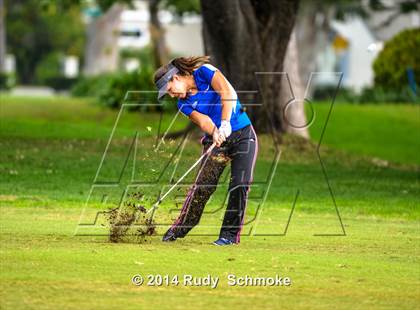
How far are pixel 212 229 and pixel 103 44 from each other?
4491cm

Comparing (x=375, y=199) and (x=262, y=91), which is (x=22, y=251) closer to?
(x=375, y=199)

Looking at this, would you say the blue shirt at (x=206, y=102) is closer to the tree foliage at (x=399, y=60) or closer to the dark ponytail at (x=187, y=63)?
the dark ponytail at (x=187, y=63)

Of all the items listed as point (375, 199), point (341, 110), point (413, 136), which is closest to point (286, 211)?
point (375, 199)

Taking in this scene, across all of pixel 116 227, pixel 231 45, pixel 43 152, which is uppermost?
pixel 116 227

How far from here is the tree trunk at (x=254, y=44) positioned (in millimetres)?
24500

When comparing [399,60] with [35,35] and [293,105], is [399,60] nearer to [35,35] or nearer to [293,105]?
[293,105]

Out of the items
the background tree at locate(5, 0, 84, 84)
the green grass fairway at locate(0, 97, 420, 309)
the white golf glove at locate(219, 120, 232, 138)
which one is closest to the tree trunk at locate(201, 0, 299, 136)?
the green grass fairway at locate(0, 97, 420, 309)

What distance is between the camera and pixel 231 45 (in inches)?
977

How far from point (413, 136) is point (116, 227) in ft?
67.3

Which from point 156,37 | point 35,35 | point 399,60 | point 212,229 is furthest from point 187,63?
point 35,35

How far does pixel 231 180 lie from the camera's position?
1243 cm

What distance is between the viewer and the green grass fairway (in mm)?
9719

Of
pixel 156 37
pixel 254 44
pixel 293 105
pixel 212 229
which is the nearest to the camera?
pixel 212 229

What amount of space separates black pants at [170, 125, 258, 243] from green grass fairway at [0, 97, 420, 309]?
225mm
